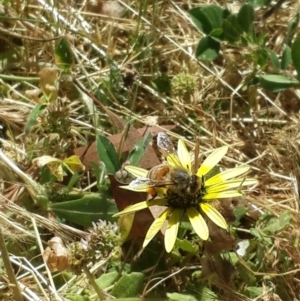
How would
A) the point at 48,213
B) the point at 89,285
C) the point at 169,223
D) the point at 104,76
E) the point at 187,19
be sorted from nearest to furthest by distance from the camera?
the point at 169,223 < the point at 89,285 < the point at 48,213 < the point at 104,76 < the point at 187,19

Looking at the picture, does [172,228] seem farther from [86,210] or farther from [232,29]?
[232,29]

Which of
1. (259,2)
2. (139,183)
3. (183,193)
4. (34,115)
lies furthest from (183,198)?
(259,2)

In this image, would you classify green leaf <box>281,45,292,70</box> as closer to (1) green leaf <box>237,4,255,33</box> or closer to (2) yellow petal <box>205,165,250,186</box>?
(1) green leaf <box>237,4,255,33</box>

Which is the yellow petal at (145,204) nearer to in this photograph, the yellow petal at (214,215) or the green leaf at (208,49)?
the yellow petal at (214,215)

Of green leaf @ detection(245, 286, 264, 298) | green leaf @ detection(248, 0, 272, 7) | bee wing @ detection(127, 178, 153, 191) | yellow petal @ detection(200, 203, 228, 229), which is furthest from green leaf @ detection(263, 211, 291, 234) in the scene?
green leaf @ detection(248, 0, 272, 7)

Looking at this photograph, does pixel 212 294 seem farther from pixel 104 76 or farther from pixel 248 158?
pixel 104 76

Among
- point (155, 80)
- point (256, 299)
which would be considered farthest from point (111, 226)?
point (155, 80)

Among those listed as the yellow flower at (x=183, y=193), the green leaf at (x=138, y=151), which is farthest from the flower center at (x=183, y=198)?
the green leaf at (x=138, y=151)
